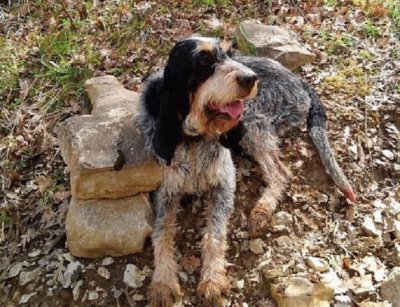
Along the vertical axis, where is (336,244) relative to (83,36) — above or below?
below

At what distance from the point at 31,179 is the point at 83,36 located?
1.96 metres

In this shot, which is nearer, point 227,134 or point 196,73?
point 196,73

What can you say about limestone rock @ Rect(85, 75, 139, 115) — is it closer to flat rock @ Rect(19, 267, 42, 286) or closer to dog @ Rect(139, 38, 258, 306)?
dog @ Rect(139, 38, 258, 306)

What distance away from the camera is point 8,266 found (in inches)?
163

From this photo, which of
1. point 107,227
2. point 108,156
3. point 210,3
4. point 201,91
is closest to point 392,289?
point 201,91

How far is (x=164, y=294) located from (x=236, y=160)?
1540 millimetres

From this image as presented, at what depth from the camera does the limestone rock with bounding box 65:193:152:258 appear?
3975 mm

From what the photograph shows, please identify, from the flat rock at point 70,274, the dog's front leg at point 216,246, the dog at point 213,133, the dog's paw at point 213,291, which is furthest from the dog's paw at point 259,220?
the flat rock at point 70,274

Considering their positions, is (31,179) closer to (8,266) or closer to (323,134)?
(8,266)

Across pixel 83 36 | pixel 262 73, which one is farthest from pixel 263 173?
pixel 83 36

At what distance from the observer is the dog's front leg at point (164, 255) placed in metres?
3.73

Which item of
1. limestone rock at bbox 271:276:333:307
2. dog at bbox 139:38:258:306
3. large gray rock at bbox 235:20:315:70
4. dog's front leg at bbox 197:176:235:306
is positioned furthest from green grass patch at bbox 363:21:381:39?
limestone rock at bbox 271:276:333:307

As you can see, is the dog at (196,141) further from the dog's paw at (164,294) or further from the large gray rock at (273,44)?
the large gray rock at (273,44)

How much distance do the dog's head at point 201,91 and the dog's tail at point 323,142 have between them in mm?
1168
